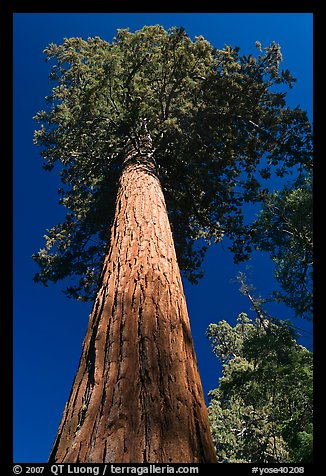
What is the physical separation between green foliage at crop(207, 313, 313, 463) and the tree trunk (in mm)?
5898

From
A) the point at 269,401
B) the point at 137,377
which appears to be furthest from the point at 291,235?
the point at 137,377

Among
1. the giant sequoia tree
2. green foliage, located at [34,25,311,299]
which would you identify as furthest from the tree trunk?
green foliage, located at [34,25,311,299]

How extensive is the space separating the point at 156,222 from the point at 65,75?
898 centimetres

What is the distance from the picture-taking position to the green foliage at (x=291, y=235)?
1086cm

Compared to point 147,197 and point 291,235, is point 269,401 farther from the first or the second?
point 147,197

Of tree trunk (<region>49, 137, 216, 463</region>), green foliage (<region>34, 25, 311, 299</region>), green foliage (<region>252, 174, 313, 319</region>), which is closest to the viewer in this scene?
tree trunk (<region>49, 137, 216, 463</region>)

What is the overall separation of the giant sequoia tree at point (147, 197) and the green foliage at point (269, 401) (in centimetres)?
276

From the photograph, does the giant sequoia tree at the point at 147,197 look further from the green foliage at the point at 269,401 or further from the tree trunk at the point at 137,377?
the green foliage at the point at 269,401

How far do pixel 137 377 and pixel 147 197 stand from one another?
10.1 feet

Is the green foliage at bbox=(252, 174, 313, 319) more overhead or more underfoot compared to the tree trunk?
more overhead

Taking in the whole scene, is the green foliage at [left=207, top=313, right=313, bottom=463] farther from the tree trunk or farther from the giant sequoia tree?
the tree trunk

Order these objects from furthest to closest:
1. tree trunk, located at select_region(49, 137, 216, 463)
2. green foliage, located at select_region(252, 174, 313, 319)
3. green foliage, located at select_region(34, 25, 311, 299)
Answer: green foliage, located at select_region(252, 174, 313, 319) < green foliage, located at select_region(34, 25, 311, 299) < tree trunk, located at select_region(49, 137, 216, 463)

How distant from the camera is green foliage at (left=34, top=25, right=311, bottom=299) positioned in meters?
7.61

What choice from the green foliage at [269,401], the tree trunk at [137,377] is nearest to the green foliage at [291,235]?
the green foliage at [269,401]
